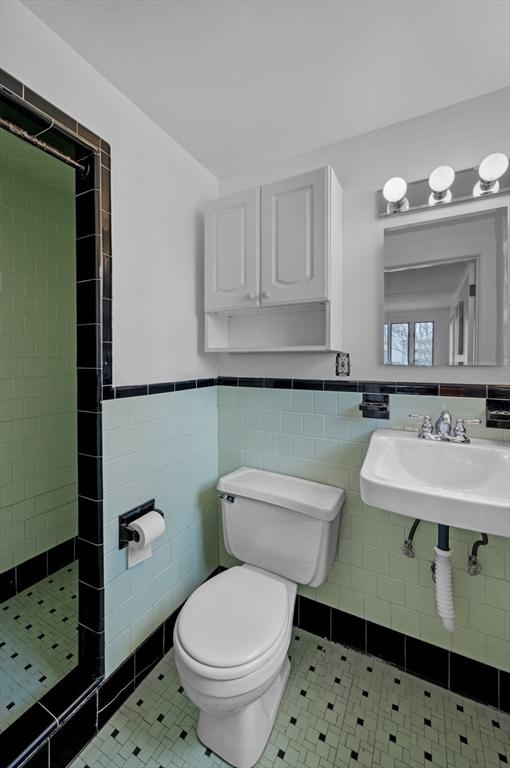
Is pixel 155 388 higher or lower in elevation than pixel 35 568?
higher

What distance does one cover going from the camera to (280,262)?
59.1 inches

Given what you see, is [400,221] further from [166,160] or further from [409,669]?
[409,669]

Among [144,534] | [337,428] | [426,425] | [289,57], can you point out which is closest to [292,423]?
[337,428]

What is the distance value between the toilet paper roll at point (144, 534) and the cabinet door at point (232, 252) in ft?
3.22

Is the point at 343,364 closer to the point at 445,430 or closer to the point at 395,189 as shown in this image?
the point at 445,430

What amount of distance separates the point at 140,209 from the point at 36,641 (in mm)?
1994

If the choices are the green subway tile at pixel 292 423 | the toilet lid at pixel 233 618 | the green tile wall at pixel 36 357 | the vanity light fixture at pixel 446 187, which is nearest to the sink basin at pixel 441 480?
the green subway tile at pixel 292 423

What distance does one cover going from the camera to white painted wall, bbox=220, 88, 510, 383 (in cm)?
132

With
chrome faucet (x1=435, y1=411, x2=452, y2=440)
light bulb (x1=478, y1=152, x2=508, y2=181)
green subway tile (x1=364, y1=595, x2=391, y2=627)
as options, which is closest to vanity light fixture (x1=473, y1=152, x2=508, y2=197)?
light bulb (x1=478, y1=152, x2=508, y2=181)

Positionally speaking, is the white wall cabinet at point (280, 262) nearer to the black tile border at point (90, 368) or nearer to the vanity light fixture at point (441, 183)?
the vanity light fixture at point (441, 183)

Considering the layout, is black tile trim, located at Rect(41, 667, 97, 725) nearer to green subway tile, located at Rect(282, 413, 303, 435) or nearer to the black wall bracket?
green subway tile, located at Rect(282, 413, 303, 435)

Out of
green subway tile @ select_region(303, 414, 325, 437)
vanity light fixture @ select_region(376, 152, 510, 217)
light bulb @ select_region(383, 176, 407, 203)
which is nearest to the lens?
vanity light fixture @ select_region(376, 152, 510, 217)

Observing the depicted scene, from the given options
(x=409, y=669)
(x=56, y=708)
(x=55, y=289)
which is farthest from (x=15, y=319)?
(x=409, y=669)

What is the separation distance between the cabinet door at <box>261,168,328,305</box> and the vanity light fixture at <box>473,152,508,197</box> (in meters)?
0.57
